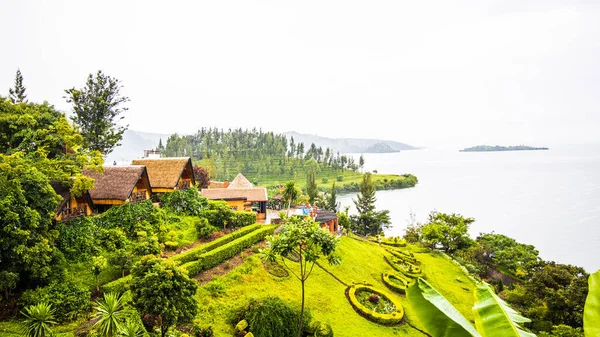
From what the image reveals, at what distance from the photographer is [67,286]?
11.5 meters

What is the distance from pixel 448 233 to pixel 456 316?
34009 millimetres

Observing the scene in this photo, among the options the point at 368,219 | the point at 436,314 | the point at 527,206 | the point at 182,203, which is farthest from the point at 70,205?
the point at 527,206

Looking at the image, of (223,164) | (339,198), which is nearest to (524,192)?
(339,198)

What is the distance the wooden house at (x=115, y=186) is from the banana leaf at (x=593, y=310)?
19.7 meters

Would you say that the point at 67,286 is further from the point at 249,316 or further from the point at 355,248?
the point at 355,248

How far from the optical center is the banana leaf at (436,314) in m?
2.57

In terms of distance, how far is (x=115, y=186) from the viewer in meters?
18.1

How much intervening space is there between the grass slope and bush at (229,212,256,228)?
4699 mm

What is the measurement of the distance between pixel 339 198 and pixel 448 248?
47563mm

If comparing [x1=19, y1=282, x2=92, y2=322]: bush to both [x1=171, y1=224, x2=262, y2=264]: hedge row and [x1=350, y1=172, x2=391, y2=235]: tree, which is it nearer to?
[x1=171, y1=224, x2=262, y2=264]: hedge row

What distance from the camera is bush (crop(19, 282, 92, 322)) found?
10.5m

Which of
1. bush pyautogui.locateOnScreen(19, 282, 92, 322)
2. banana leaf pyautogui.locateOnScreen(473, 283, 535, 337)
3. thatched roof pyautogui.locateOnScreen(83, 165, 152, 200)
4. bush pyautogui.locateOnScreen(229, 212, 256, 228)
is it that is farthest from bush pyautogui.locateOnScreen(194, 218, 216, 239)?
banana leaf pyautogui.locateOnScreen(473, 283, 535, 337)

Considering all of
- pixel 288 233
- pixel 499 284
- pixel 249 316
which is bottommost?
pixel 499 284

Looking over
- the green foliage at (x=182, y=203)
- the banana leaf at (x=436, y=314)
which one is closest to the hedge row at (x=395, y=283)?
the green foliage at (x=182, y=203)
